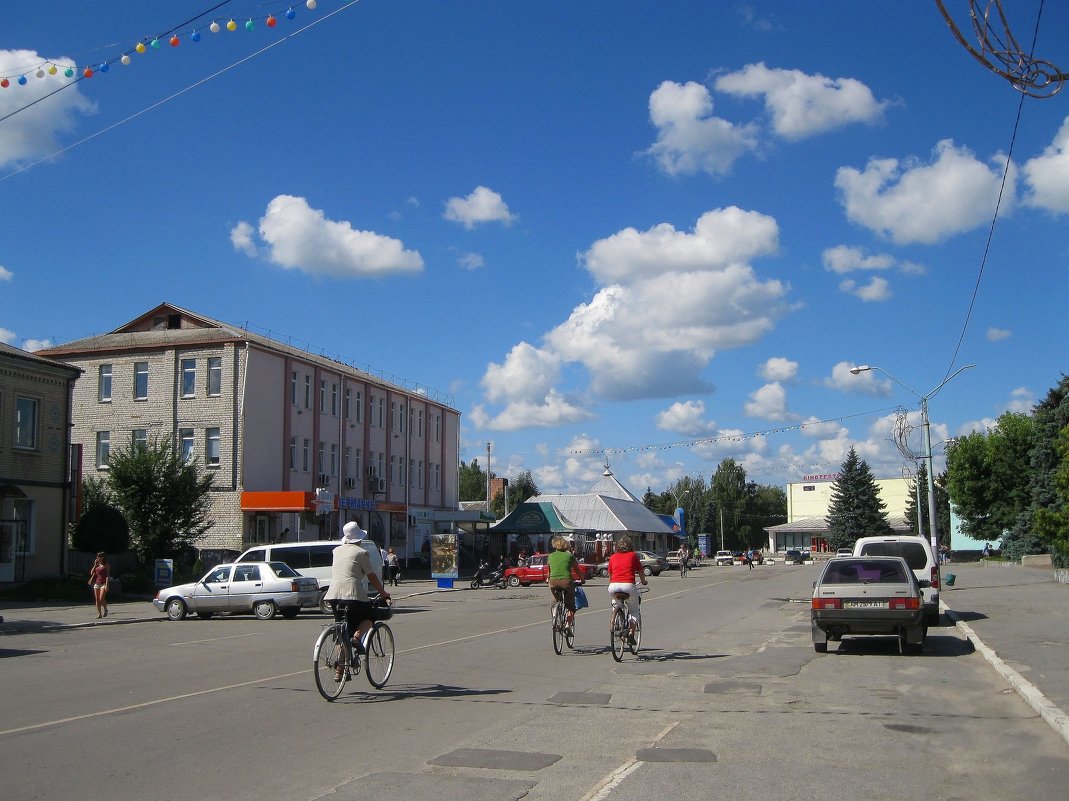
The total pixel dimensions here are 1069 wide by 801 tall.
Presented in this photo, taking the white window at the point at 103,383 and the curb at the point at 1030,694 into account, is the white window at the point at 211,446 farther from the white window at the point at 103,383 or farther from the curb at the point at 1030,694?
the curb at the point at 1030,694

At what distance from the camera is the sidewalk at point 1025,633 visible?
1089 cm

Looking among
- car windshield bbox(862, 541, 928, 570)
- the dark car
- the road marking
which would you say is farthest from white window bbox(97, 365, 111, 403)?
the road marking

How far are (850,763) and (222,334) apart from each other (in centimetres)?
4621

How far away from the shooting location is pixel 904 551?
70.2 feet

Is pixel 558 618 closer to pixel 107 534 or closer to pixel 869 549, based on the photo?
pixel 869 549

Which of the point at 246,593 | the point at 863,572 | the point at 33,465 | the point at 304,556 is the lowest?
the point at 246,593

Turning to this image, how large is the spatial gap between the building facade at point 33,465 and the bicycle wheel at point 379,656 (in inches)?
1066

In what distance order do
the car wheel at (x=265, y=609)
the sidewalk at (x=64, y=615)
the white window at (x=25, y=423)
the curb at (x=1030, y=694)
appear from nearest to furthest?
the curb at (x=1030, y=694) → the sidewalk at (x=64, y=615) → the car wheel at (x=265, y=609) → the white window at (x=25, y=423)

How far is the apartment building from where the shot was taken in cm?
4872

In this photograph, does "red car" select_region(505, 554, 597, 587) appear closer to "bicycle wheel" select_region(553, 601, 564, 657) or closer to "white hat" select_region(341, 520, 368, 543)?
"bicycle wheel" select_region(553, 601, 564, 657)

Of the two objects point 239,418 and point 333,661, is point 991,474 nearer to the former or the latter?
point 239,418

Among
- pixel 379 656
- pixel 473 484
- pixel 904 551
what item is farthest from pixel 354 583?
pixel 473 484

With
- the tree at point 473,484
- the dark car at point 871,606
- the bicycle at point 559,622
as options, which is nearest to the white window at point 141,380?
the bicycle at point 559,622

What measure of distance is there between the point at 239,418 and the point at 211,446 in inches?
87.5
